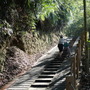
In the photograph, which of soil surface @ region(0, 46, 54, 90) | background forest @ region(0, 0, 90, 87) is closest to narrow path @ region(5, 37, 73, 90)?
soil surface @ region(0, 46, 54, 90)

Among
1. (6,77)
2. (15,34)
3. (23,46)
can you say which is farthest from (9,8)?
(6,77)

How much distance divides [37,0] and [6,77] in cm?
606

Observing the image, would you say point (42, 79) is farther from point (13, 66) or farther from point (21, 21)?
point (21, 21)

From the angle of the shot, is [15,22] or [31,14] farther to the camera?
[31,14]

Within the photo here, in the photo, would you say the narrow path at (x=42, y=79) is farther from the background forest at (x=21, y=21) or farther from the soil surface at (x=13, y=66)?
the background forest at (x=21, y=21)

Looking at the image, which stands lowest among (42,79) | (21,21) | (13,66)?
(42,79)

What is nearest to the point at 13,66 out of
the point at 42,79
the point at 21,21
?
the point at 42,79

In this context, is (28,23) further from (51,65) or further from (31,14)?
(51,65)

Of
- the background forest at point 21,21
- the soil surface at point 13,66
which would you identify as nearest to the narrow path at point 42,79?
the soil surface at point 13,66

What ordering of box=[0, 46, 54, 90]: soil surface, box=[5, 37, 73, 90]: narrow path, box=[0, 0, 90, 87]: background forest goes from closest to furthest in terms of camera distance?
box=[5, 37, 73, 90]: narrow path → box=[0, 46, 54, 90]: soil surface → box=[0, 0, 90, 87]: background forest

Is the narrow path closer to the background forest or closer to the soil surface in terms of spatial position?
the soil surface

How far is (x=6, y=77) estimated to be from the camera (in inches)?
376

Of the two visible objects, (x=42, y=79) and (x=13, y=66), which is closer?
(x=42, y=79)

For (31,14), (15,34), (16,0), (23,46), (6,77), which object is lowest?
(6,77)
